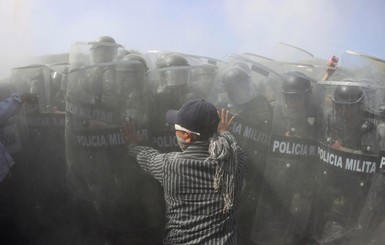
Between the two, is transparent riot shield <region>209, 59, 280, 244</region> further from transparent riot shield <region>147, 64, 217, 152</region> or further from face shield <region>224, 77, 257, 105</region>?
transparent riot shield <region>147, 64, 217, 152</region>

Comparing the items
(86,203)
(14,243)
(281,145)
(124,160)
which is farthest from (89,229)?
(281,145)

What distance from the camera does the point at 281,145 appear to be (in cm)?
360

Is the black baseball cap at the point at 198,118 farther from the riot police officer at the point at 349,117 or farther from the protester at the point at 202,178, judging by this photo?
the riot police officer at the point at 349,117

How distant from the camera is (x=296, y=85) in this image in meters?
3.63

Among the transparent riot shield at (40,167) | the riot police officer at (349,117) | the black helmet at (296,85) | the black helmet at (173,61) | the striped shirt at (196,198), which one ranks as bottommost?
the transparent riot shield at (40,167)

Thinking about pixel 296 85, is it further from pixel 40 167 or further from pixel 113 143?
pixel 40 167

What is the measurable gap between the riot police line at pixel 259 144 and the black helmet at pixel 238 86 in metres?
0.01

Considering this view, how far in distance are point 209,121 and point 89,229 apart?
8.71ft

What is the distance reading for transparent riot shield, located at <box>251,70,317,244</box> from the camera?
3.59 m

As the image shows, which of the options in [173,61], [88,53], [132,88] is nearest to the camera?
[132,88]

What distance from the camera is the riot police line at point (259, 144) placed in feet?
10.9

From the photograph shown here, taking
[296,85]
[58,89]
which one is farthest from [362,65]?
[58,89]

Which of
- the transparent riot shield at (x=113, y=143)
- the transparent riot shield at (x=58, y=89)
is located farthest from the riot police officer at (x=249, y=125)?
the transparent riot shield at (x=58, y=89)

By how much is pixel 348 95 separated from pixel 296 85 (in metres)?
0.50
